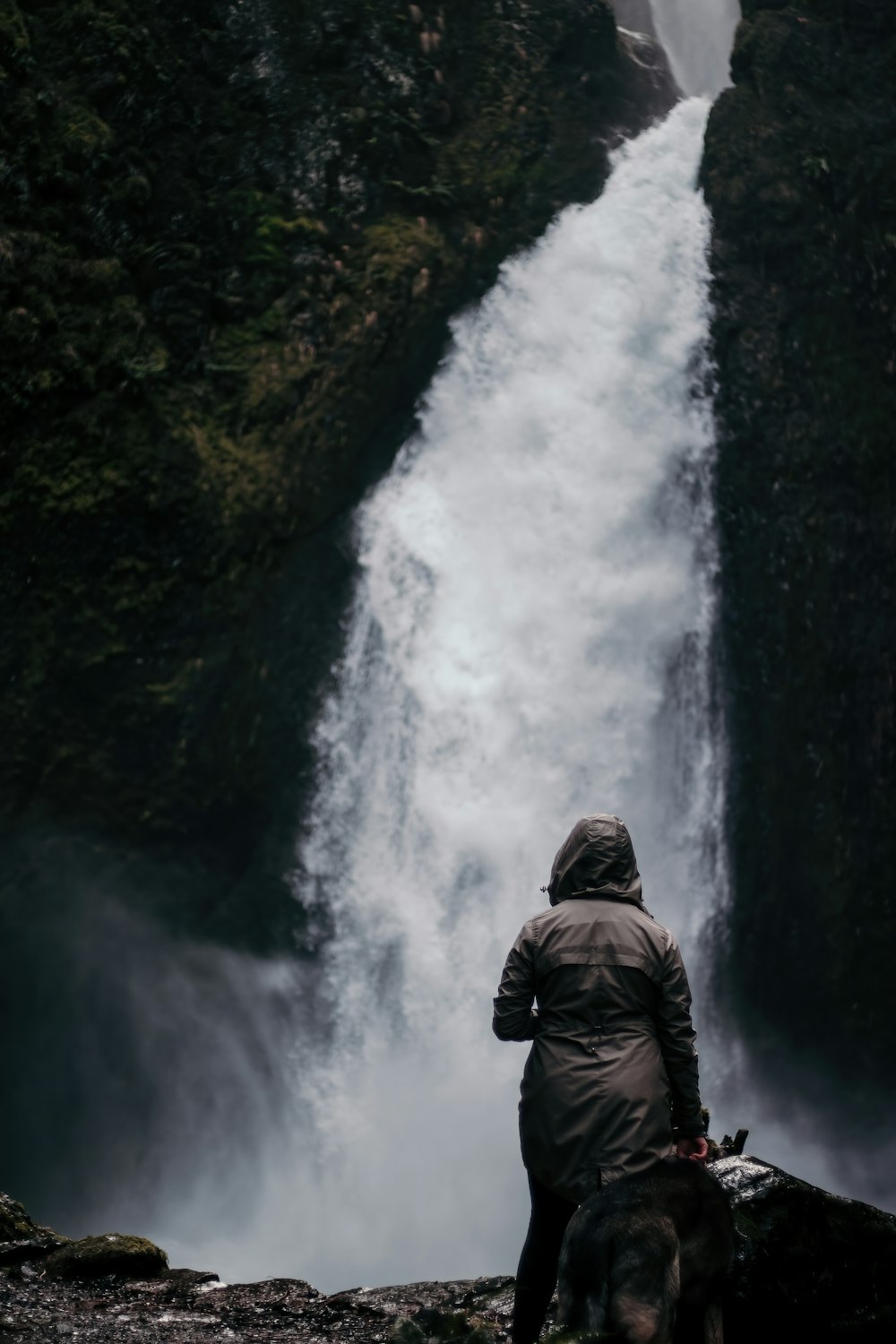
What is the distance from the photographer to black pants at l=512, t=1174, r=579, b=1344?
3271 millimetres

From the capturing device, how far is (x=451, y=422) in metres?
11.8

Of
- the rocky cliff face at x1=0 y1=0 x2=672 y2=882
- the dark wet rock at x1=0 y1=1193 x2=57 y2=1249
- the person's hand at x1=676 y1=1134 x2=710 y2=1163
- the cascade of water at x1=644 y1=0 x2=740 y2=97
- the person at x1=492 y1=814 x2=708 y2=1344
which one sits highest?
the cascade of water at x1=644 y1=0 x2=740 y2=97

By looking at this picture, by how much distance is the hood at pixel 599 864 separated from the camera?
3.39m

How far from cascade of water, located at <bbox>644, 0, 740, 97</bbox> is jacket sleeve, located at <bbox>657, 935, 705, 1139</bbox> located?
18.6 m

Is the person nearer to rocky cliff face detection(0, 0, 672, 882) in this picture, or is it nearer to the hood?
the hood

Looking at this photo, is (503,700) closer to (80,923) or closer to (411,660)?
(411,660)

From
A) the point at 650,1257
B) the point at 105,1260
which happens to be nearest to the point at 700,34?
the point at 105,1260

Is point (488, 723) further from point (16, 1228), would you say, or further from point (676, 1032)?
point (676, 1032)

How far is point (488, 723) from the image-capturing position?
34.3 ft

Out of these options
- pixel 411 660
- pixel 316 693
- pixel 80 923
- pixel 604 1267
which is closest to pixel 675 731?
pixel 411 660

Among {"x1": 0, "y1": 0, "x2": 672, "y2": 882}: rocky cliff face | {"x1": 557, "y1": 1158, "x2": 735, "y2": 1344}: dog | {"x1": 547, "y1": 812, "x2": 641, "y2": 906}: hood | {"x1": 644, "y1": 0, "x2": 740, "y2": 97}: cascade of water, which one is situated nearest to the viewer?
{"x1": 557, "y1": 1158, "x2": 735, "y2": 1344}: dog

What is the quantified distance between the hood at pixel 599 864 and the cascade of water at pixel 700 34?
18.3 meters

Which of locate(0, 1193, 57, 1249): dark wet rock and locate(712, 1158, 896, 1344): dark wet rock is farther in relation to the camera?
locate(0, 1193, 57, 1249): dark wet rock

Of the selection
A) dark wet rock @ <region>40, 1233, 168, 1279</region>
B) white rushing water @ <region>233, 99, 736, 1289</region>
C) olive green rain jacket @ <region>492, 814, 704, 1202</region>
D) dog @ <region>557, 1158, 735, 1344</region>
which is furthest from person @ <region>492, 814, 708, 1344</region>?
white rushing water @ <region>233, 99, 736, 1289</region>
